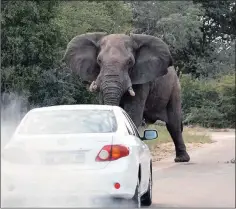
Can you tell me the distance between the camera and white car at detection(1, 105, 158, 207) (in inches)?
286

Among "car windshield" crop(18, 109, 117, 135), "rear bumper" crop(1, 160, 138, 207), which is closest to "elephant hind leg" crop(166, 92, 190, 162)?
"car windshield" crop(18, 109, 117, 135)

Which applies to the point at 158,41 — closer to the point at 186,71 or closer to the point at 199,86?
the point at 199,86

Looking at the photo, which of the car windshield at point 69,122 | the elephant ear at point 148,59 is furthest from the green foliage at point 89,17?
the car windshield at point 69,122

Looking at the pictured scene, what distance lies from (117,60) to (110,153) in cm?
773

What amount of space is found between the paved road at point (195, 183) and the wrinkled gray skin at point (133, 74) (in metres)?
1.16

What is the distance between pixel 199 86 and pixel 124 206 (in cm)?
3670

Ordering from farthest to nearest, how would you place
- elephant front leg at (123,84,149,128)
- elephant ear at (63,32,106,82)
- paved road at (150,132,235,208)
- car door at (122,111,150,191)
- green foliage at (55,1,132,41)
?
green foliage at (55,1,132,41) → elephant ear at (63,32,106,82) → elephant front leg at (123,84,149,128) → paved road at (150,132,235,208) → car door at (122,111,150,191)

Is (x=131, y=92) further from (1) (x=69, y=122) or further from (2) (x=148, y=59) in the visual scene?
(1) (x=69, y=122)

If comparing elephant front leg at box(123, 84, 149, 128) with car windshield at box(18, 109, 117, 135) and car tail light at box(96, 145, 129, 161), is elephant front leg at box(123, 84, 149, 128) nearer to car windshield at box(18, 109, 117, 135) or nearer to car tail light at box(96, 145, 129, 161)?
car windshield at box(18, 109, 117, 135)

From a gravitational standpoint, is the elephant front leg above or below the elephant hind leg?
above

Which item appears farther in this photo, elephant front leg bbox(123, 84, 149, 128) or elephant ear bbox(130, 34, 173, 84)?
elephant ear bbox(130, 34, 173, 84)

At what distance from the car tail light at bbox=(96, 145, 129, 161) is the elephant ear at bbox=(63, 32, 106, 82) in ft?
28.6

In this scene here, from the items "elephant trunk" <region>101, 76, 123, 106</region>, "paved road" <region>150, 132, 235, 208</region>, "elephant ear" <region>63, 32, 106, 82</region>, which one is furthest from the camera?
"elephant ear" <region>63, 32, 106, 82</region>

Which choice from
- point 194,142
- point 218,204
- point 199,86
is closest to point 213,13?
point 199,86
